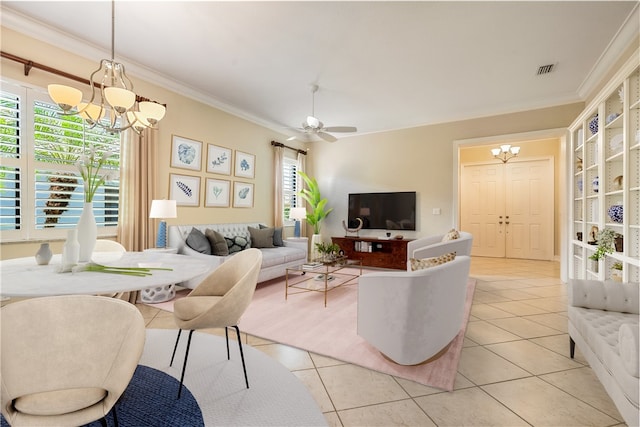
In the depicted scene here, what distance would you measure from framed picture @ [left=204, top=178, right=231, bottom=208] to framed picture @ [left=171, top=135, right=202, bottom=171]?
37 cm

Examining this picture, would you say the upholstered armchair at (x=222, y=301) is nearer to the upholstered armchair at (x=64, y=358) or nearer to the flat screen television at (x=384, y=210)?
the upholstered armchair at (x=64, y=358)

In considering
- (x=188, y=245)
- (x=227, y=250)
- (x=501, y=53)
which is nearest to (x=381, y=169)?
(x=501, y=53)

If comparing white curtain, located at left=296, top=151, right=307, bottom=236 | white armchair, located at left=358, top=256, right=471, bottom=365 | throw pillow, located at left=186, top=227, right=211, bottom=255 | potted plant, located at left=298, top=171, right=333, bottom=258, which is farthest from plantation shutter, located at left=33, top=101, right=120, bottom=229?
white curtain, located at left=296, top=151, right=307, bottom=236

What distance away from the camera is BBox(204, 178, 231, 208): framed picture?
15.8 ft

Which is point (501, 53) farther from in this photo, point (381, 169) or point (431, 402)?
point (431, 402)

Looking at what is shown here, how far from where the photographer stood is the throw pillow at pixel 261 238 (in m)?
4.91

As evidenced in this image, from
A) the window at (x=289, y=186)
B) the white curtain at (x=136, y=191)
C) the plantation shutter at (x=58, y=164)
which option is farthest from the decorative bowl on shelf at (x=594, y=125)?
the plantation shutter at (x=58, y=164)

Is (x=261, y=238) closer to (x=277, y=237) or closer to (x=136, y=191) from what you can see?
(x=277, y=237)

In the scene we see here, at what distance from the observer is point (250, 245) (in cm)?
483

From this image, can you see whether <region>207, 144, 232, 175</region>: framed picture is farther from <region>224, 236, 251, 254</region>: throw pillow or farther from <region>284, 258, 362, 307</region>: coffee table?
<region>284, 258, 362, 307</region>: coffee table

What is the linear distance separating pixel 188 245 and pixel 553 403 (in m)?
3.86

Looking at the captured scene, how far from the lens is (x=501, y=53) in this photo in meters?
3.29

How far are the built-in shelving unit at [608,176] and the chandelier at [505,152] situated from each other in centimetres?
170

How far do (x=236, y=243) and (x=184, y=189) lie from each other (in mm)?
1122
